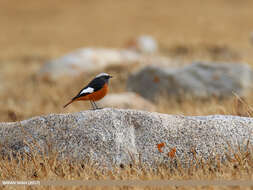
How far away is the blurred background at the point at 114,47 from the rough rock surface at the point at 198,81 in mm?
65

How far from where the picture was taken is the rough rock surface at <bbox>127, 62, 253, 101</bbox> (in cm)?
905

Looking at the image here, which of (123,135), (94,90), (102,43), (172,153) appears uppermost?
(102,43)

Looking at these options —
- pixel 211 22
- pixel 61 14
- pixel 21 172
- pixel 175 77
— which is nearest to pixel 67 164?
pixel 21 172

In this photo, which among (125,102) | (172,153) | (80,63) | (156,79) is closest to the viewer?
(172,153)

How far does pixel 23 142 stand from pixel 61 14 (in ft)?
102

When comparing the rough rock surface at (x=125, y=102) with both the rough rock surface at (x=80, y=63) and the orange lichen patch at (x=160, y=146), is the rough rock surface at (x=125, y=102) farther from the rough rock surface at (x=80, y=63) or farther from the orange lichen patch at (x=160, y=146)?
the rough rock surface at (x=80, y=63)

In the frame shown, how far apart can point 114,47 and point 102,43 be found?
1132 millimetres

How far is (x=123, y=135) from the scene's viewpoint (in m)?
3.53

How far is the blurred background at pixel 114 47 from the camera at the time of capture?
891 centimetres

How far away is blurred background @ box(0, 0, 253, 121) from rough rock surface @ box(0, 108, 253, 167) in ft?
2.88

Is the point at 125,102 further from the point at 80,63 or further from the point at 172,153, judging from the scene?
the point at 80,63

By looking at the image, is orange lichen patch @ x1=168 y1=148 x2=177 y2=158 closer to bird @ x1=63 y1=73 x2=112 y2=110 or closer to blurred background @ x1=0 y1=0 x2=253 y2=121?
bird @ x1=63 y1=73 x2=112 y2=110

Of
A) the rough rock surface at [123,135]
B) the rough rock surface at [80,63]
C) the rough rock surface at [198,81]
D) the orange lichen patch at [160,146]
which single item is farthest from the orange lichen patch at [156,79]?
the orange lichen patch at [160,146]

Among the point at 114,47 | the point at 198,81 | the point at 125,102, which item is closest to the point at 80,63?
the point at 198,81
